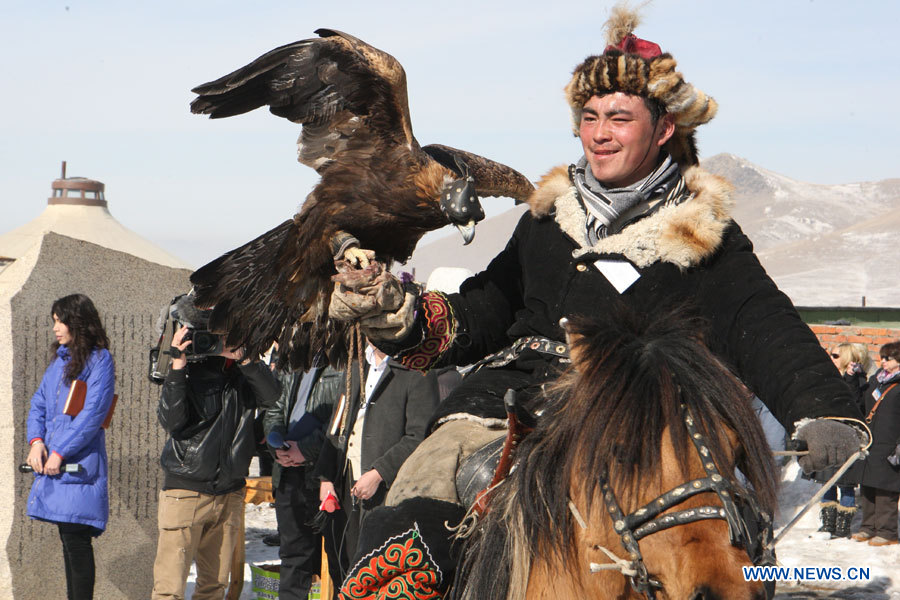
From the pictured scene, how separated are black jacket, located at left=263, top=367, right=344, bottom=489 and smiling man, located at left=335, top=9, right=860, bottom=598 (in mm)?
3547

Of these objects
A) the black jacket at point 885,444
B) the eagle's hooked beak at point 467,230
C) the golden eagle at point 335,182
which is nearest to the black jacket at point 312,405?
the golden eagle at point 335,182

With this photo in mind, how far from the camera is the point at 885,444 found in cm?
888

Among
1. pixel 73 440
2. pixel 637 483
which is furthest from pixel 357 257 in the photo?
pixel 73 440

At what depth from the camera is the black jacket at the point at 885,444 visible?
348 inches

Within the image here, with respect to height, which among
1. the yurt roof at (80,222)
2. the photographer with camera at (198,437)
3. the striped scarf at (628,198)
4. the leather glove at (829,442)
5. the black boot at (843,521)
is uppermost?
the yurt roof at (80,222)

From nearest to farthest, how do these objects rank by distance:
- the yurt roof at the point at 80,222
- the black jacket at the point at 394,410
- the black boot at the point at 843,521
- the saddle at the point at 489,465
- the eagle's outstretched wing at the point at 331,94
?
the saddle at the point at 489,465 < the eagle's outstretched wing at the point at 331,94 < the black jacket at the point at 394,410 < the black boot at the point at 843,521 < the yurt roof at the point at 80,222

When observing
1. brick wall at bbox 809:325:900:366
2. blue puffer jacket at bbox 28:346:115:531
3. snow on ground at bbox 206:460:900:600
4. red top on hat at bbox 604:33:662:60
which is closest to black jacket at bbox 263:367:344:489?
blue puffer jacket at bbox 28:346:115:531

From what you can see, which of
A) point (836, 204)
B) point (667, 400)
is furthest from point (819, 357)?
point (836, 204)

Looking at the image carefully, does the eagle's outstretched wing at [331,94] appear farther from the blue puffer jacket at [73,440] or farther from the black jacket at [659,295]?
the blue puffer jacket at [73,440]

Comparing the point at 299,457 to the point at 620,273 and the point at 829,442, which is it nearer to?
the point at 620,273

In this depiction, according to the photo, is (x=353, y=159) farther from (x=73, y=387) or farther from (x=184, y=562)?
(x=184, y=562)

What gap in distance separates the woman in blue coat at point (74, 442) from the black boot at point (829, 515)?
728 centimetres

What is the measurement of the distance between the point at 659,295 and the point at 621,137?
1.47 feet

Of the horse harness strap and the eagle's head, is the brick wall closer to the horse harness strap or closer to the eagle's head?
the eagle's head
